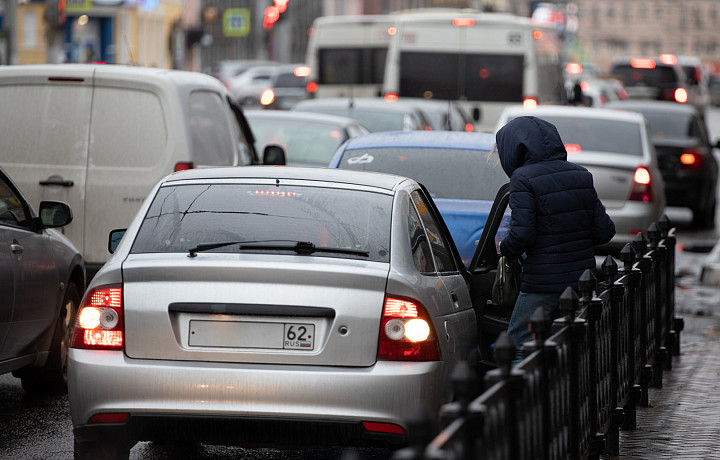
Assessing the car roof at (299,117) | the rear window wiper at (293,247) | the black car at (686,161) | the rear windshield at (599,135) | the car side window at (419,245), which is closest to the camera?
the rear window wiper at (293,247)

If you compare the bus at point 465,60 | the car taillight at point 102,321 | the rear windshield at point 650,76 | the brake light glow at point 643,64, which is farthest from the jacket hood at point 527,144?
the brake light glow at point 643,64

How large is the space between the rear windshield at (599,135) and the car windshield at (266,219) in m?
8.98

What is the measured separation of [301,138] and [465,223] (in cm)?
568

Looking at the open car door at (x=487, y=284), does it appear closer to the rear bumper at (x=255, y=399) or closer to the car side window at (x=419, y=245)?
the car side window at (x=419, y=245)

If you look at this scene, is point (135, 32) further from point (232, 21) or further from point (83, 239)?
point (83, 239)

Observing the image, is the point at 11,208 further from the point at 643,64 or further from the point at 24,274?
the point at 643,64

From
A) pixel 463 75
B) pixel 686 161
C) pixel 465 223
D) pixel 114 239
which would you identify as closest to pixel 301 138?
pixel 465 223

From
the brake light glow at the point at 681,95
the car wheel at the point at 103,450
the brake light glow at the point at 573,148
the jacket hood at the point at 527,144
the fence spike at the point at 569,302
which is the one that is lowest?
the brake light glow at the point at 681,95

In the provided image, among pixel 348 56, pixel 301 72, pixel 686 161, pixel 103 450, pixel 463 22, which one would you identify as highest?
pixel 463 22

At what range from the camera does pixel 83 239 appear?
10.3 m

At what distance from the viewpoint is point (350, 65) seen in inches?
1157

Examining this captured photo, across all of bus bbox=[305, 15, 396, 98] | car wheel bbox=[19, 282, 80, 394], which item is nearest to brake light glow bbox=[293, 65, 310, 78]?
bus bbox=[305, 15, 396, 98]

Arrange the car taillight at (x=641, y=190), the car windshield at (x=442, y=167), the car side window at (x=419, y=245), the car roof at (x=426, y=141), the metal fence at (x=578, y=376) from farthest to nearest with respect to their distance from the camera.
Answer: the car taillight at (x=641, y=190), the car roof at (x=426, y=141), the car windshield at (x=442, y=167), the car side window at (x=419, y=245), the metal fence at (x=578, y=376)

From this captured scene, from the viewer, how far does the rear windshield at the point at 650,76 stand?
160 ft
